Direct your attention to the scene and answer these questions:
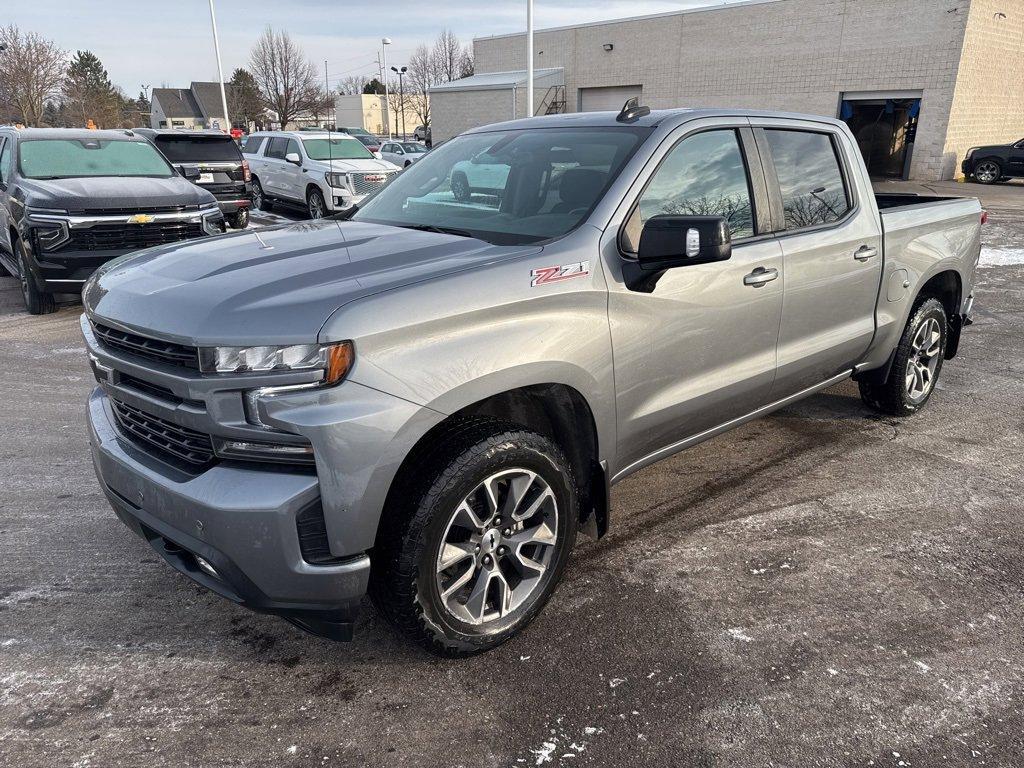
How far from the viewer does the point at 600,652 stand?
9.40 feet

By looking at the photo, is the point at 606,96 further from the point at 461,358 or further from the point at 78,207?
the point at 461,358

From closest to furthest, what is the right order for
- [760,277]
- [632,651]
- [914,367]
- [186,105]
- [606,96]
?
[632,651]
[760,277]
[914,367]
[606,96]
[186,105]

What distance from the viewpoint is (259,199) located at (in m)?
17.5

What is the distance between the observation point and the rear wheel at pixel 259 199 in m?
17.4

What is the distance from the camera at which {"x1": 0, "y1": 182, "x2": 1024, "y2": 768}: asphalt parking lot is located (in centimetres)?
243

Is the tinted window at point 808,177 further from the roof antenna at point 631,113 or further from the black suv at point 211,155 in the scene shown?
the black suv at point 211,155

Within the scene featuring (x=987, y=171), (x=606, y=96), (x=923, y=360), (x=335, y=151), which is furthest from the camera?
(x=606, y=96)

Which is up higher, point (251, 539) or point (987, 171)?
point (251, 539)

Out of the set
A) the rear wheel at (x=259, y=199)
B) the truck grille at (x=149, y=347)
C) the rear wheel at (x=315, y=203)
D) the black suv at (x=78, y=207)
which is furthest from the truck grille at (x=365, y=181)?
the truck grille at (x=149, y=347)

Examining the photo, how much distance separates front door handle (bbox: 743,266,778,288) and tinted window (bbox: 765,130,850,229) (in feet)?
1.19

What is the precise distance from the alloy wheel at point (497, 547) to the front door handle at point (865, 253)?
2.46m

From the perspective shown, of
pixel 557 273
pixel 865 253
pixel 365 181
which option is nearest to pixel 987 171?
pixel 365 181

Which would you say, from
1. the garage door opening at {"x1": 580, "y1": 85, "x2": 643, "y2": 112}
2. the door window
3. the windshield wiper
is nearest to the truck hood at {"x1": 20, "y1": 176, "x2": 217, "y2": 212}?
the windshield wiper

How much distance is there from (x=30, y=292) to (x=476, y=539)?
24.8 feet
